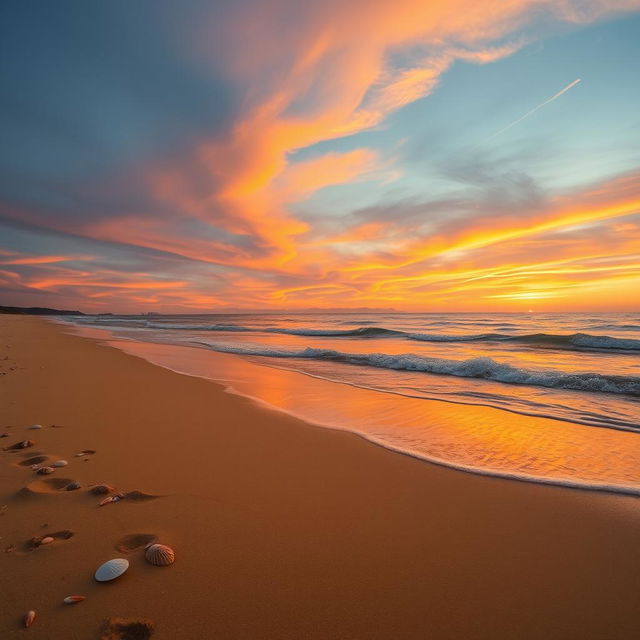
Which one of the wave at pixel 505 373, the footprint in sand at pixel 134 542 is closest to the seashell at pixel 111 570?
the footprint in sand at pixel 134 542

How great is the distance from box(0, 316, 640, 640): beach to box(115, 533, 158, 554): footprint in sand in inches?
0.7

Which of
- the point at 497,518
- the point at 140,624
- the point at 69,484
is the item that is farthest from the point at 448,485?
the point at 69,484

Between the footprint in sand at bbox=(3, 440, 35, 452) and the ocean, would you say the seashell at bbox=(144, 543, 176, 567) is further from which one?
the ocean

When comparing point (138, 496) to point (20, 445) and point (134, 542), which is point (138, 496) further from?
point (20, 445)

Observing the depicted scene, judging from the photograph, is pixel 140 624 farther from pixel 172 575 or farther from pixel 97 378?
pixel 97 378

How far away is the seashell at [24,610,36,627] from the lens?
1574mm

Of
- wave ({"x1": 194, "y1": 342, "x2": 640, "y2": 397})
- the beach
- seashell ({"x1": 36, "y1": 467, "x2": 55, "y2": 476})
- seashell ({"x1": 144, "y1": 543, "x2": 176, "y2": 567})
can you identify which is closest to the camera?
the beach

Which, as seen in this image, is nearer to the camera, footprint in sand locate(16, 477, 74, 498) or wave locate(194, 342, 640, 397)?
footprint in sand locate(16, 477, 74, 498)

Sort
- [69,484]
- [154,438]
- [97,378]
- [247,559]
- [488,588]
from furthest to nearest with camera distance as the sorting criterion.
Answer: [97,378] < [154,438] < [69,484] < [247,559] < [488,588]

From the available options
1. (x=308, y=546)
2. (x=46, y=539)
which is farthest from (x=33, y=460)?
(x=308, y=546)

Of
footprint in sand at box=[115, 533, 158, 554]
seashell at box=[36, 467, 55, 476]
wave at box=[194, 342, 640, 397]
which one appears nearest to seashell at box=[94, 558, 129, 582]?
footprint in sand at box=[115, 533, 158, 554]

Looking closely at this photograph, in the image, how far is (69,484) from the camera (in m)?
2.80

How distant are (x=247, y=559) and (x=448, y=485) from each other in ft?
6.08

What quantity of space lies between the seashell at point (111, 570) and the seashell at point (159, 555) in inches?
4.6
